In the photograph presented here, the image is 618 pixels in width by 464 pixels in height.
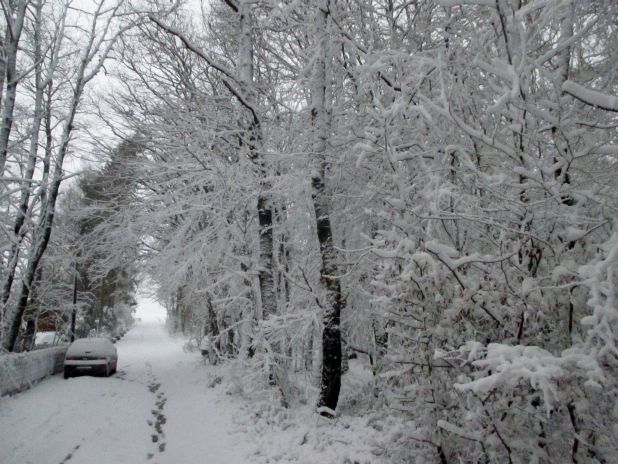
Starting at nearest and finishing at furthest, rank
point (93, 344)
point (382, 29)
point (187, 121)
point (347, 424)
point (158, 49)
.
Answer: point (347, 424) → point (382, 29) → point (187, 121) → point (158, 49) → point (93, 344)

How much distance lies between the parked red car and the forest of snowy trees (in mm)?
1985

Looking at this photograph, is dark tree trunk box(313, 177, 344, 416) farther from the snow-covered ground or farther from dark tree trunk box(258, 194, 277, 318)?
dark tree trunk box(258, 194, 277, 318)

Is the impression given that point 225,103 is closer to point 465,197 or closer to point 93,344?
point 465,197

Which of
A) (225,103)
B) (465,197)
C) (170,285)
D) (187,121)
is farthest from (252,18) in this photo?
(465,197)

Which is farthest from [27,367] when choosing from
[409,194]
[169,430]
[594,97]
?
[594,97]

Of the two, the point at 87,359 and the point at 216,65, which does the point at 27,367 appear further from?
the point at 216,65

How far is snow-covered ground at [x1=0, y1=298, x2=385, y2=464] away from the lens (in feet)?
19.8

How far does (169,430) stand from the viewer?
7.97m

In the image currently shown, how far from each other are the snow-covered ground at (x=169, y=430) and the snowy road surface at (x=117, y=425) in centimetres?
1

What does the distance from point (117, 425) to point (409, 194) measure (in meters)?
6.97

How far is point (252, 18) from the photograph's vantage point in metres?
9.86

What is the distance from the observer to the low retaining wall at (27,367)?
1007cm

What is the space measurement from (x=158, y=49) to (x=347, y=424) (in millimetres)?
11379

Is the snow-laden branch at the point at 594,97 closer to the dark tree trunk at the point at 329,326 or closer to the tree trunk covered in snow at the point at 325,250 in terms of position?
the tree trunk covered in snow at the point at 325,250
